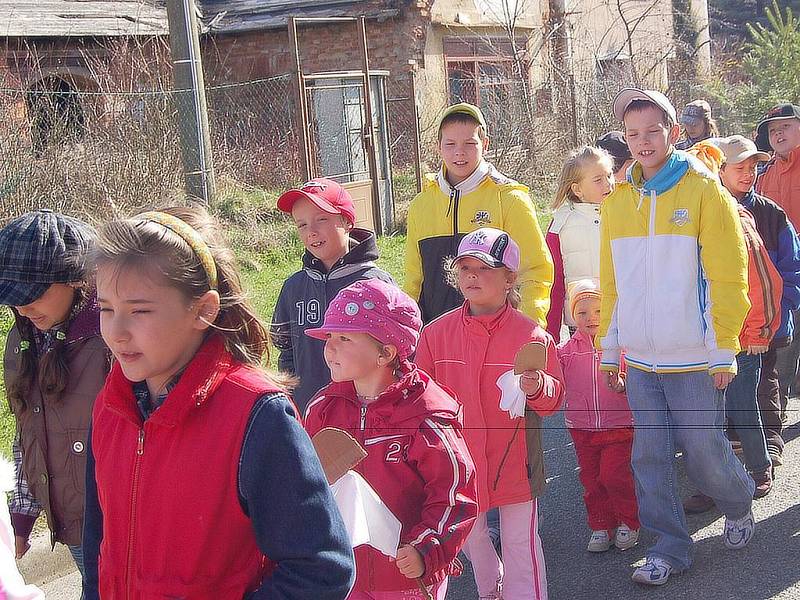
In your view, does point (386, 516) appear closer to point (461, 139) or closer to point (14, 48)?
point (461, 139)

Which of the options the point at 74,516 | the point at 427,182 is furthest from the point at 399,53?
the point at 74,516

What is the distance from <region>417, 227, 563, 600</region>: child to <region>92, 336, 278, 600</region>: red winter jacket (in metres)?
2.03

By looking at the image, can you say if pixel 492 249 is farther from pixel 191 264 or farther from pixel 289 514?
pixel 289 514

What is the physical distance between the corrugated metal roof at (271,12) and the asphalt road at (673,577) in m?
16.1

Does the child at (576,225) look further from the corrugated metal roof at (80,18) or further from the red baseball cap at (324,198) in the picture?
the corrugated metal roof at (80,18)

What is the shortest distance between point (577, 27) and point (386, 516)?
→ 23.9m

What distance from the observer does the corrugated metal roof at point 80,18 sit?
16.3 metres

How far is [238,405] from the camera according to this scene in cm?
201

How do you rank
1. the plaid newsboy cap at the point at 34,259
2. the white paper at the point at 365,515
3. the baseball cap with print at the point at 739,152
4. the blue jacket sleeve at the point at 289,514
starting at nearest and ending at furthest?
the blue jacket sleeve at the point at 289,514 → the white paper at the point at 365,515 → the plaid newsboy cap at the point at 34,259 → the baseball cap with print at the point at 739,152

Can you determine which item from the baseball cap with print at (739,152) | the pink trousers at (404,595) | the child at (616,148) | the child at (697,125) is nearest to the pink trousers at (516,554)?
the pink trousers at (404,595)

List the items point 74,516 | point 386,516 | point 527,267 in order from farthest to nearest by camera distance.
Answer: point 527,267, point 74,516, point 386,516

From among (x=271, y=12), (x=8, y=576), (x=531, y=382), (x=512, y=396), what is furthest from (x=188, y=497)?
(x=271, y=12)

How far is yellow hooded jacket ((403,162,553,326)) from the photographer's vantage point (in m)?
4.70

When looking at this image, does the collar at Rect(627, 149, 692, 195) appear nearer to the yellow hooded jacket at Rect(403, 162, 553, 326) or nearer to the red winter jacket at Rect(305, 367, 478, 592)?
the yellow hooded jacket at Rect(403, 162, 553, 326)
